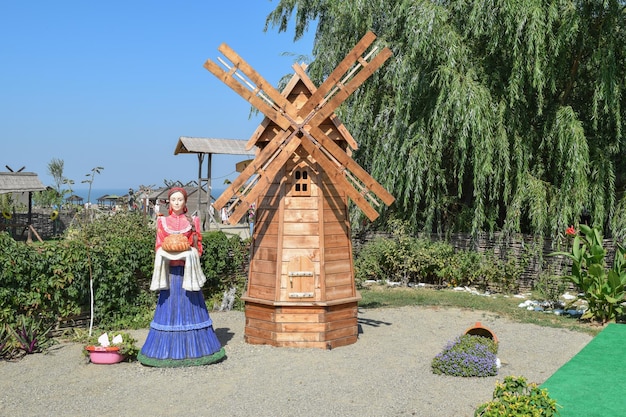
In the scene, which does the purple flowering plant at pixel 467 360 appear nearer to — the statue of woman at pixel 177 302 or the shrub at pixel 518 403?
the shrub at pixel 518 403

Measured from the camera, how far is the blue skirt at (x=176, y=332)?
8.76 metres

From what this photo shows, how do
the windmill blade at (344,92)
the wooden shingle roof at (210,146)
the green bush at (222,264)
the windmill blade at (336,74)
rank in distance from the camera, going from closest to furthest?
the windmill blade at (336,74), the windmill blade at (344,92), the green bush at (222,264), the wooden shingle roof at (210,146)

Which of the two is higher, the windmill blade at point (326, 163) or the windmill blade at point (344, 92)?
the windmill blade at point (344, 92)

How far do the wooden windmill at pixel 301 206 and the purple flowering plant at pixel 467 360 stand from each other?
6.35ft

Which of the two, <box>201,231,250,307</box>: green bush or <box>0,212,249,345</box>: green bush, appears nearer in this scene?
<box>0,212,249,345</box>: green bush

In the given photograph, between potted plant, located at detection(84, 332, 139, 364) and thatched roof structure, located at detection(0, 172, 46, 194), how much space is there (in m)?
16.9

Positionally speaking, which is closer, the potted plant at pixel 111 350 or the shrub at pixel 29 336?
the potted plant at pixel 111 350

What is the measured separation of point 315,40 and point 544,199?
351 inches

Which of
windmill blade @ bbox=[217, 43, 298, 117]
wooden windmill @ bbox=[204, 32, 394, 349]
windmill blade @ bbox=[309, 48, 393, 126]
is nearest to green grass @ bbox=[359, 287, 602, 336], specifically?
wooden windmill @ bbox=[204, 32, 394, 349]

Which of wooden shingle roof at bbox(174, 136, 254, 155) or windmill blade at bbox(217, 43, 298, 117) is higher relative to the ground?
wooden shingle roof at bbox(174, 136, 254, 155)

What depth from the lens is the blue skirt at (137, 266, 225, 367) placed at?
8.76 metres

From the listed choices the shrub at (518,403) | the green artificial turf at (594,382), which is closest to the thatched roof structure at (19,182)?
the green artificial turf at (594,382)

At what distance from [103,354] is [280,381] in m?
2.78

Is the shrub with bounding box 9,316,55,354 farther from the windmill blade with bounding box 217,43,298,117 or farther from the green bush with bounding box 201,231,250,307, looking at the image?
the windmill blade with bounding box 217,43,298,117
